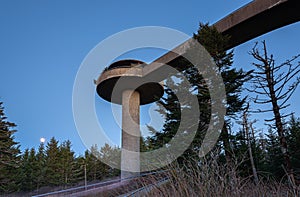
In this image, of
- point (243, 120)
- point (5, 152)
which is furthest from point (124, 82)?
point (5, 152)

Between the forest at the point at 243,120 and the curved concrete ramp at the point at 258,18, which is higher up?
the curved concrete ramp at the point at 258,18

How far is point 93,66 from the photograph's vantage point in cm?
1777

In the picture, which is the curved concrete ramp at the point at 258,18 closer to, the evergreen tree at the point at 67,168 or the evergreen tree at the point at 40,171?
the evergreen tree at the point at 67,168

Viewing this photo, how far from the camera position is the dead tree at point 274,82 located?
323 inches

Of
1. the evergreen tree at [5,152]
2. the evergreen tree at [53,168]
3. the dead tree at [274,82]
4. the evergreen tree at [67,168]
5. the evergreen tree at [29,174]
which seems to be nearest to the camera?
the dead tree at [274,82]

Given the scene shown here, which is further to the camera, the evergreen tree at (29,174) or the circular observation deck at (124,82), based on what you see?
the evergreen tree at (29,174)

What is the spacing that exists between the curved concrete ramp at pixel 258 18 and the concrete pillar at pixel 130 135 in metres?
7.42

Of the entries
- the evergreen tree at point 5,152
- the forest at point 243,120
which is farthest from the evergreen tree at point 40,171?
the forest at point 243,120

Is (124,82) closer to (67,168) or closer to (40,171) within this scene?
(67,168)

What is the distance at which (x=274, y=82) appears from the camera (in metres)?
8.58

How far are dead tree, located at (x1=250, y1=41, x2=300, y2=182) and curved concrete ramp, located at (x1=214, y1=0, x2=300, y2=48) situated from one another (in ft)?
9.07

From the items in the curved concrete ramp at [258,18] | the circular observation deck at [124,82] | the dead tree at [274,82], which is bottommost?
the dead tree at [274,82]

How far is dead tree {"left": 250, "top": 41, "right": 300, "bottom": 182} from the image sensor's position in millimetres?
8203

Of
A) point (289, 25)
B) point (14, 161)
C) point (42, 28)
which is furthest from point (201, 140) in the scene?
point (14, 161)
